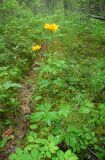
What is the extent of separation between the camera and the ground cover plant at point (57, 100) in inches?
117

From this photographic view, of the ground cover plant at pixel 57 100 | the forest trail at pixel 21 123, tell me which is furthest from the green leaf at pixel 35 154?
the forest trail at pixel 21 123

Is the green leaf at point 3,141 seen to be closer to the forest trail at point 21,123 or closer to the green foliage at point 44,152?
the forest trail at point 21,123

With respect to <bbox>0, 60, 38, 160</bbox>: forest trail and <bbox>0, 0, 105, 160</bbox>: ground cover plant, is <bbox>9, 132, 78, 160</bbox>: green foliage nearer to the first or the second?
<bbox>0, 0, 105, 160</bbox>: ground cover plant

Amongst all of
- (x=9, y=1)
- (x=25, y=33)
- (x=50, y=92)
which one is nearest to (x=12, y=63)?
(x=50, y=92)

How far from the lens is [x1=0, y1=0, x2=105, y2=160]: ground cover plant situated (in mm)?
2965

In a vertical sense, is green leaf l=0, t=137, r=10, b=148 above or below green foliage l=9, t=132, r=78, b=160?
below

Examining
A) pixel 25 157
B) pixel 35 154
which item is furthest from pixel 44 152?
pixel 25 157

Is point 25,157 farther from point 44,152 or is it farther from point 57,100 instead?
point 57,100

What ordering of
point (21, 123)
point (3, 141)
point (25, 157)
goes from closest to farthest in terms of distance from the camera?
point (25, 157), point (3, 141), point (21, 123)

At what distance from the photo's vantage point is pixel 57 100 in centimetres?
455

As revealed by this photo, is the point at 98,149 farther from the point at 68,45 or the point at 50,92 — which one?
the point at 68,45

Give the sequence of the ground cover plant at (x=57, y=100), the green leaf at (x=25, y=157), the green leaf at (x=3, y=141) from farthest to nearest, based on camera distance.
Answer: the green leaf at (x=3, y=141)
the ground cover plant at (x=57, y=100)
the green leaf at (x=25, y=157)

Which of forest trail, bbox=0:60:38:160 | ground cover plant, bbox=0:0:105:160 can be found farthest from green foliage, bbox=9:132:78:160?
forest trail, bbox=0:60:38:160

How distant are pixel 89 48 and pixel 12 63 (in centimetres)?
299
